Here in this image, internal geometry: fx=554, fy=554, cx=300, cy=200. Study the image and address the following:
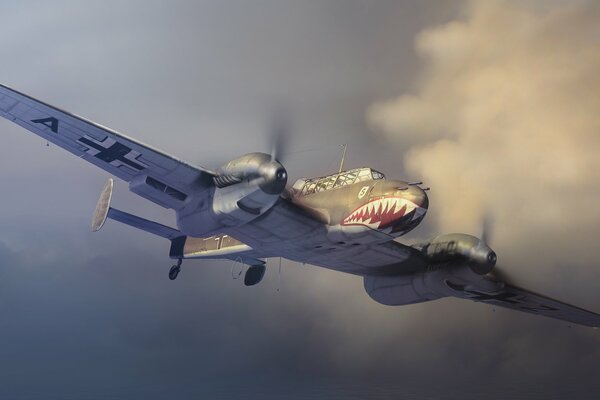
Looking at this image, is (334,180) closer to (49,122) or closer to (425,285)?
(425,285)

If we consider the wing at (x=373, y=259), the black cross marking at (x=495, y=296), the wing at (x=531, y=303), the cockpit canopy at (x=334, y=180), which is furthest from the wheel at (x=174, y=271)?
the black cross marking at (x=495, y=296)

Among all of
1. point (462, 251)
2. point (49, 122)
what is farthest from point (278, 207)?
point (462, 251)

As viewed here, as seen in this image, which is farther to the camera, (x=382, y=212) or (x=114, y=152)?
(x=114, y=152)

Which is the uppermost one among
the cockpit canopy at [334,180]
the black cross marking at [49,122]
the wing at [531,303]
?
the cockpit canopy at [334,180]

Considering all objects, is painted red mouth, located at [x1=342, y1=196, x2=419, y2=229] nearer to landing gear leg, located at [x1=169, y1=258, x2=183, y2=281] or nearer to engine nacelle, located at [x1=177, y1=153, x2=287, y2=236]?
engine nacelle, located at [x1=177, y1=153, x2=287, y2=236]

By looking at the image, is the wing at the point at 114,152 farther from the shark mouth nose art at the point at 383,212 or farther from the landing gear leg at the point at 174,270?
the landing gear leg at the point at 174,270

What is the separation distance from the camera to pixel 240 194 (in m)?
18.2

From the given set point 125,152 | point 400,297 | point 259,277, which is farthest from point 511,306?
point 125,152

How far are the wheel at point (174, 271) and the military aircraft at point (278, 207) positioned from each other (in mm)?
3055

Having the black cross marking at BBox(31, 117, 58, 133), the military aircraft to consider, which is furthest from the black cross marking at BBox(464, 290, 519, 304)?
the black cross marking at BBox(31, 117, 58, 133)

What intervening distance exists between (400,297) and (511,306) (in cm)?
700

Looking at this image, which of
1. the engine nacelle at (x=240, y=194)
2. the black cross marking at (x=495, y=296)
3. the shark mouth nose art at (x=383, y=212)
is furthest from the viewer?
the black cross marking at (x=495, y=296)

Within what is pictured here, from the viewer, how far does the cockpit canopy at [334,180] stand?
20484mm

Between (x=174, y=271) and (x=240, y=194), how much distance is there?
36.3 ft
